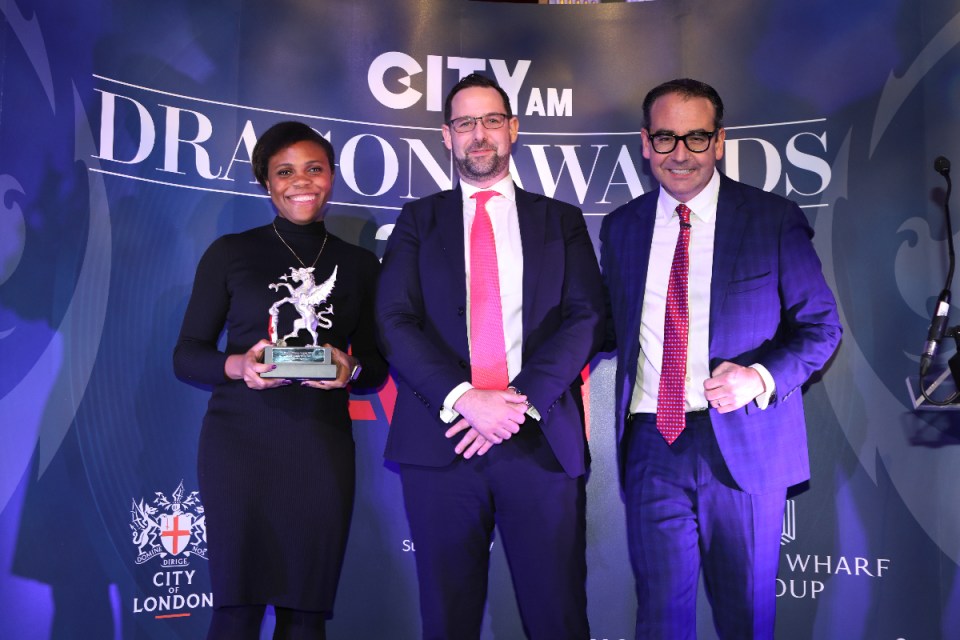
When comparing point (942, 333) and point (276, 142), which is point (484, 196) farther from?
point (942, 333)

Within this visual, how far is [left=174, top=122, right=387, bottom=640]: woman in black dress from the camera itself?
2.91 m

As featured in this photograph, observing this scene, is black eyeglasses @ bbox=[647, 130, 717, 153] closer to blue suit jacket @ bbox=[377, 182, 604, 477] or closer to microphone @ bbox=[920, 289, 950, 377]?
blue suit jacket @ bbox=[377, 182, 604, 477]

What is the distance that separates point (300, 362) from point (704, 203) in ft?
4.92

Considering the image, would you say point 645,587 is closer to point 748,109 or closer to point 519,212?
point 519,212

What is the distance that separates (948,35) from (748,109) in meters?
0.87

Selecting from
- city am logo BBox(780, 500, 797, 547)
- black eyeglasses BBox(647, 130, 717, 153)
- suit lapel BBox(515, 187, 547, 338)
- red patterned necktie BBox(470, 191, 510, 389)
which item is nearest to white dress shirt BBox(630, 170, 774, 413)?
black eyeglasses BBox(647, 130, 717, 153)

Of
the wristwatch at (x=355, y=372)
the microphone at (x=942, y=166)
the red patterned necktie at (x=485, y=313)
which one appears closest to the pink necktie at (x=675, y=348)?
the red patterned necktie at (x=485, y=313)

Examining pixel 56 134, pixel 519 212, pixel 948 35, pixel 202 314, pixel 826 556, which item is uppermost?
pixel 948 35

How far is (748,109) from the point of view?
13.2 ft

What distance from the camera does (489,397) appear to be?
8.76ft

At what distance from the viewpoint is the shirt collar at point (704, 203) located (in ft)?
9.79

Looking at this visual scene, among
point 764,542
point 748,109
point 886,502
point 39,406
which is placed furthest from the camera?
point 748,109

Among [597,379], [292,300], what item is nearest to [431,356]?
[292,300]

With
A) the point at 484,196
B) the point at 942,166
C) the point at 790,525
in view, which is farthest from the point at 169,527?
the point at 942,166
